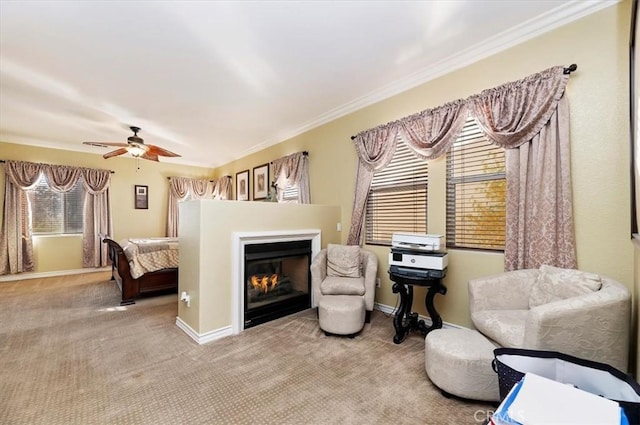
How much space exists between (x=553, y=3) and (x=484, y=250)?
208cm

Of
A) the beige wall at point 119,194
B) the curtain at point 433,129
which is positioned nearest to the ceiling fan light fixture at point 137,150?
the beige wall at point 119,194

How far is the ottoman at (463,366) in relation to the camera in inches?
66.1

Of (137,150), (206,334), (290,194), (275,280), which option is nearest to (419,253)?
(275,280)

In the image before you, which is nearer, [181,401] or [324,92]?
[181,401]

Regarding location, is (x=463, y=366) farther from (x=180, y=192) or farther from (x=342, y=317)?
(x=180, y=192)

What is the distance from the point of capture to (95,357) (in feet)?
7.61

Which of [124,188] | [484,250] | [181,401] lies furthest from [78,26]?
[124,188]

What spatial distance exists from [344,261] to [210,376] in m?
1.80

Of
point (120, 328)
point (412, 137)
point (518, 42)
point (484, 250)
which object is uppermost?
point (518, 42)

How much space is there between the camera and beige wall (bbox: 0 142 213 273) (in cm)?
535

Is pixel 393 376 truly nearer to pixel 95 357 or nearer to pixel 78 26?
pixel 95 357

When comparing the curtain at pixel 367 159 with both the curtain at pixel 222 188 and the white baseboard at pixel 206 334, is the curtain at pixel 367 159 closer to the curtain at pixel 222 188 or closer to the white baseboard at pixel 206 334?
the white baseboard at pixel 206 334

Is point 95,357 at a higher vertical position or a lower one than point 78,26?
lower

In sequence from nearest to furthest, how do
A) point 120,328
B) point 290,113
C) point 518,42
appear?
point 518,42
point 120,328
point 290,113
